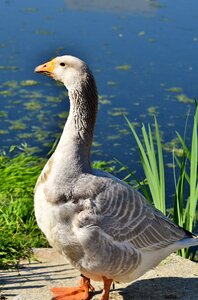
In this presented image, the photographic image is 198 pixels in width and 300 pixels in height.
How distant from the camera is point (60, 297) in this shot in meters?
3.73

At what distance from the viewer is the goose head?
3436mm

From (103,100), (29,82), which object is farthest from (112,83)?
(29,82)

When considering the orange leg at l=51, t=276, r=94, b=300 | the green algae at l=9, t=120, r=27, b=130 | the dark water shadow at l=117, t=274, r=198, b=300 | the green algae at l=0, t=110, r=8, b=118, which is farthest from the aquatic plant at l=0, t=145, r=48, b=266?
the green algae at l=0, t=110, r=8, b=118

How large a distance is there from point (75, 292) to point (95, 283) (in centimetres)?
31

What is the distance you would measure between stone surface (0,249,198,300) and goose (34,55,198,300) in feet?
1.17

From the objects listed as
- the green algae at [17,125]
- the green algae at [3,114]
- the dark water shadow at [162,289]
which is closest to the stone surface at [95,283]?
the dark water shadow at [162,289]

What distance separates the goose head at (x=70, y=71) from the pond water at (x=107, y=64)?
313 cm

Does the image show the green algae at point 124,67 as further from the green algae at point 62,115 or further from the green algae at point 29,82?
the green algae at point 62,115

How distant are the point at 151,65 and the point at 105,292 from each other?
629cm

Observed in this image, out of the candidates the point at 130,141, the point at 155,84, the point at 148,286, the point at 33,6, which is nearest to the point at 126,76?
the point at 155,84

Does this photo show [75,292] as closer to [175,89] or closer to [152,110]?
[152,110]

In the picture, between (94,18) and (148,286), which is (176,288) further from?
(94,18)

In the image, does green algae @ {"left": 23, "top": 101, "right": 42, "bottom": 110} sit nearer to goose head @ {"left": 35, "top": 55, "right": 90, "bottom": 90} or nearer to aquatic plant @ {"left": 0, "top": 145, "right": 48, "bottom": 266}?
aquatic plant @ {"left": 0, "top": 145, "right": 48, "bottom": 266}

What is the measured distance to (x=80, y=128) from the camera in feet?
11.4
